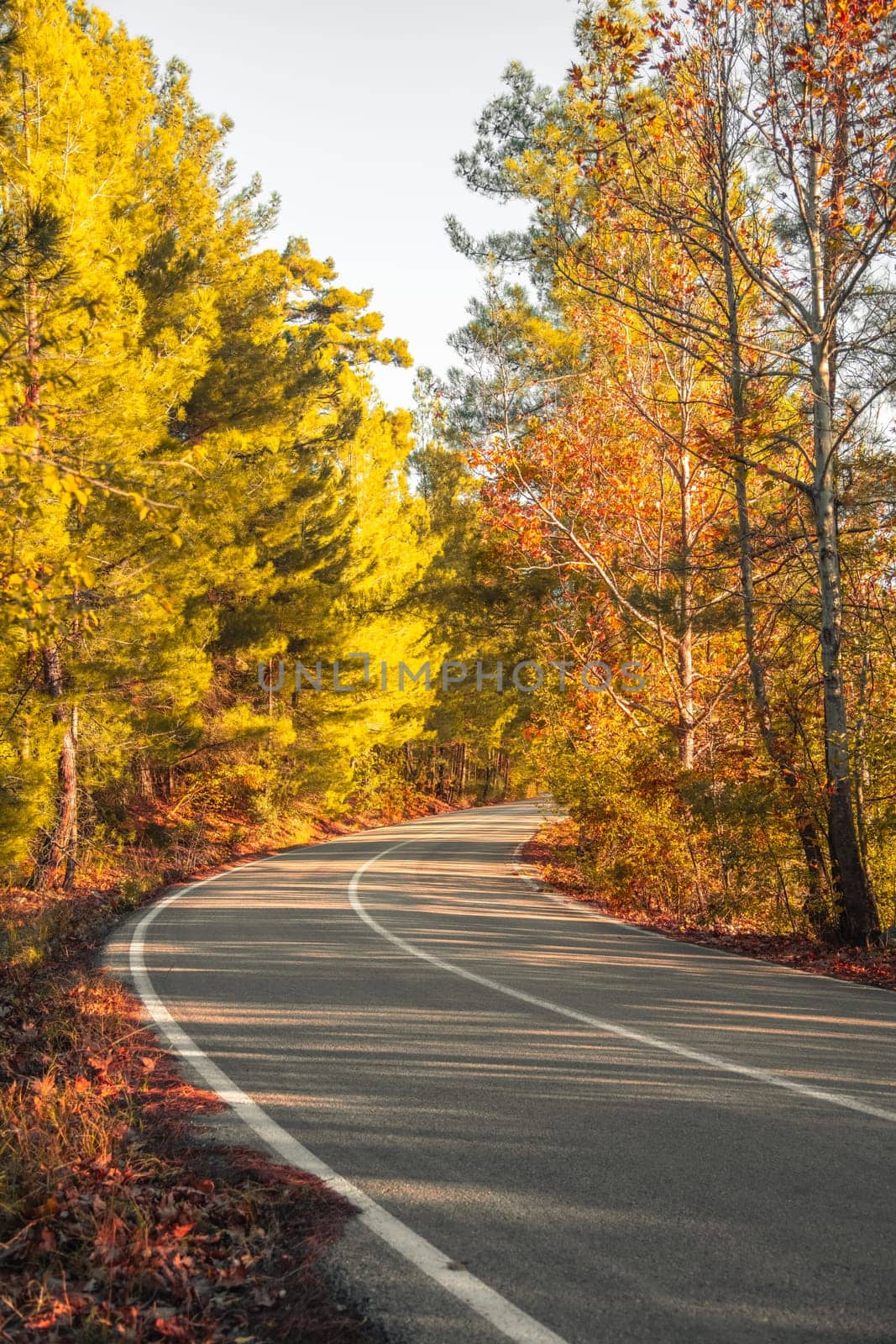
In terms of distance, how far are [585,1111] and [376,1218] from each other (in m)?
1.57

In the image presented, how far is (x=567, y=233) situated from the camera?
44.1 ft

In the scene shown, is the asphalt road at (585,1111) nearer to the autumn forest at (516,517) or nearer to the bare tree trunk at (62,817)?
the autumn forest at (516,517)

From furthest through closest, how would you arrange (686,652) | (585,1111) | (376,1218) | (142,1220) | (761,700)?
(686,652)
(761,700)
(585,1111)
(376,1218)
(142,1220)

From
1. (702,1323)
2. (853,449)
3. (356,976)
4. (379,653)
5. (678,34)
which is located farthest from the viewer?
(379,653)

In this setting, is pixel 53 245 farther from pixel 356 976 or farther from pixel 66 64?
pixel 356 976

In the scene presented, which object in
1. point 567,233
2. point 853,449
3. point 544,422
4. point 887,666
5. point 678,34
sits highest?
point 678,34

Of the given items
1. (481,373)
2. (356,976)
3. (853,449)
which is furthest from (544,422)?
(356,976)

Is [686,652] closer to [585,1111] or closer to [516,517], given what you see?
[516,517]

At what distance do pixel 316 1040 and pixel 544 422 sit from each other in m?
13.7

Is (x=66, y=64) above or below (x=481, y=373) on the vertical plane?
above

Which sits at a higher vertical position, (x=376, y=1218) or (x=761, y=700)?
(x=761, y=700)

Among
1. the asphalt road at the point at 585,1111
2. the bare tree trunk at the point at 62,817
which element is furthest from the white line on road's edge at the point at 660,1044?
the bare tree trunk at the point at 62,817

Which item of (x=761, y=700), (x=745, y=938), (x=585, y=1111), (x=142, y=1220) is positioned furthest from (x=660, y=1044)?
(x=761, y=700)

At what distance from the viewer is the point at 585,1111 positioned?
5.02 meters
